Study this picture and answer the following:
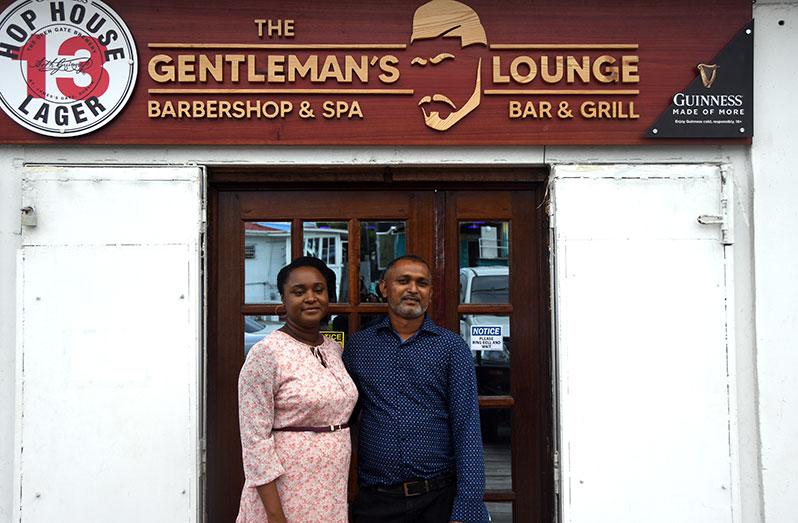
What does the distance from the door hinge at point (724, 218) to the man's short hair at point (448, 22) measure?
1.32 metres

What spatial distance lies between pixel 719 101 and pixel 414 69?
4.85ft

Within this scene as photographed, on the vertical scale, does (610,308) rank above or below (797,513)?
above

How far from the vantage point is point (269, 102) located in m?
2.91

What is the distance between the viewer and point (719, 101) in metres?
2.93

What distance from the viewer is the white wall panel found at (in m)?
2.84

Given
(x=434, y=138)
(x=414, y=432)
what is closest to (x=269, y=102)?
(x=434, y=138)

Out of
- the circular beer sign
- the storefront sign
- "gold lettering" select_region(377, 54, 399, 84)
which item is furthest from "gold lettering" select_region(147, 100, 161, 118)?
"gold lettering" select_region(377, 54, 399, 84)

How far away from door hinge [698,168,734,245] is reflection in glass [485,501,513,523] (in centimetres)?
170

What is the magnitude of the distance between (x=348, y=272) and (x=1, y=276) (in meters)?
1.65

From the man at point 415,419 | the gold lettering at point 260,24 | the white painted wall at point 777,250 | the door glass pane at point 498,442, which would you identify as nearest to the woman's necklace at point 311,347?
the man at point 415,419

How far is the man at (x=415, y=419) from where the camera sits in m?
2.36

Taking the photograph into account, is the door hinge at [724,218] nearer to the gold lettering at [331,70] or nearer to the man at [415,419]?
the man at [415,419]

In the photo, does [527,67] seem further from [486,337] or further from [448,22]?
[486,337]

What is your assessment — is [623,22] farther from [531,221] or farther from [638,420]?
[638,420]
